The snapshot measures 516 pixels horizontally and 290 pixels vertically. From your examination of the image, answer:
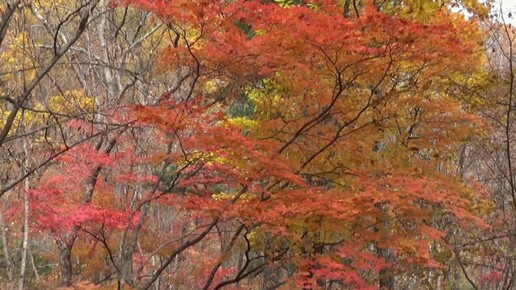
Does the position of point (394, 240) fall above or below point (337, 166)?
below

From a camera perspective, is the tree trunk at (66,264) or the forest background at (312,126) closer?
the forest background at (312,126)

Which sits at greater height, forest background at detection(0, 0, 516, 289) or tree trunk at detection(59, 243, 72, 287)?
forest background at detection(0, 0, 516, 289)

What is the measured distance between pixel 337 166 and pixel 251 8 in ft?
8.35

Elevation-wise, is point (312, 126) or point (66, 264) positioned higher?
point (312, 126)

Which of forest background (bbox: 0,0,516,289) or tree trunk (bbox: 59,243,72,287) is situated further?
tree trunk (bbox: 59,243,72,287)

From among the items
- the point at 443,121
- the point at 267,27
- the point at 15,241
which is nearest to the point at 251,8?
the point at 267,27

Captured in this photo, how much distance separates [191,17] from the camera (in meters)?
5.73

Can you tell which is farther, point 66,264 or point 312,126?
point 66,264

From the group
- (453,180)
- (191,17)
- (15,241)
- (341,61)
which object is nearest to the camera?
(191,17)

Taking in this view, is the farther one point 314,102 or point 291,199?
point 314,102

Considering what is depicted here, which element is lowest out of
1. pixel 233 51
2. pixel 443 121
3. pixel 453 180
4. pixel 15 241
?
pixel 15 241

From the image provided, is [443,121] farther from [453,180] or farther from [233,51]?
[233,51]

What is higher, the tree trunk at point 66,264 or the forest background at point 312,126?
the forest background at point 312,126

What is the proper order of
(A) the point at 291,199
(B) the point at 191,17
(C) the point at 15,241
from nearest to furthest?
(B) the point at 191,17
(A) the point at 291,199
(C) the point at 15,241
